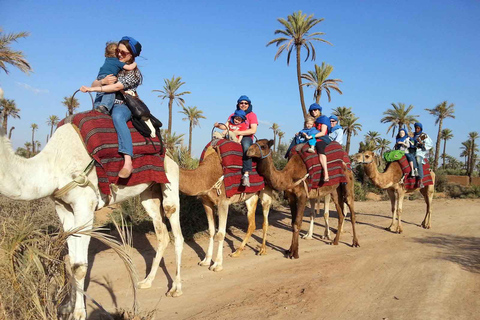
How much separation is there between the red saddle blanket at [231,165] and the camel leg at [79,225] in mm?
2739

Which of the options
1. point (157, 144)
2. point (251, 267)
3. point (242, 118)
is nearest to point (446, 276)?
point (251, 267)

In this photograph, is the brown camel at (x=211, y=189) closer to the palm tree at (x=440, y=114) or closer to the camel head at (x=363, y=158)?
the camel head at (x=363, y=158)

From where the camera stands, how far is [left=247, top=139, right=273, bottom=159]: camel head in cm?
633

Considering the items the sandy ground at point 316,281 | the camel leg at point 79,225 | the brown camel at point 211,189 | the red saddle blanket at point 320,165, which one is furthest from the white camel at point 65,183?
the red saddle blanket at point 320,165

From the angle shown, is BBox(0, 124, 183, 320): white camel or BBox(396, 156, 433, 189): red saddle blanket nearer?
BBox(0, 124, 183, 320): white camel

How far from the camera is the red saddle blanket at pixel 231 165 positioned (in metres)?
6.55

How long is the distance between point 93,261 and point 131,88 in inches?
141

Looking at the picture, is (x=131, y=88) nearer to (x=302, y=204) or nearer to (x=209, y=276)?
(x=209, y=276)

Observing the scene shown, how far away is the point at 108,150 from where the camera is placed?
444 cm

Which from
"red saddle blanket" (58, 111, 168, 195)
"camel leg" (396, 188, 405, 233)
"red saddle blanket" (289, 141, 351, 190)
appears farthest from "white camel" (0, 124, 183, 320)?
Result: "camel leg" (396, 188, 405, 233)

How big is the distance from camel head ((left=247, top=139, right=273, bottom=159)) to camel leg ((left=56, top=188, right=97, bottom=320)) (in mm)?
2909

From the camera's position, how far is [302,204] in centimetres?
748

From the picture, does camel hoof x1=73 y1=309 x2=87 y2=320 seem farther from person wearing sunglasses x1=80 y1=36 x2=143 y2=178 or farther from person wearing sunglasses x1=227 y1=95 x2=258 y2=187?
person wearing sunglasses x1=227 y1=95 x2=258 y2=187

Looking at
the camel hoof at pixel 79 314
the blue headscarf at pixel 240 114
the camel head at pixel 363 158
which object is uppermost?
the blue headscarf at pixel 240 114
